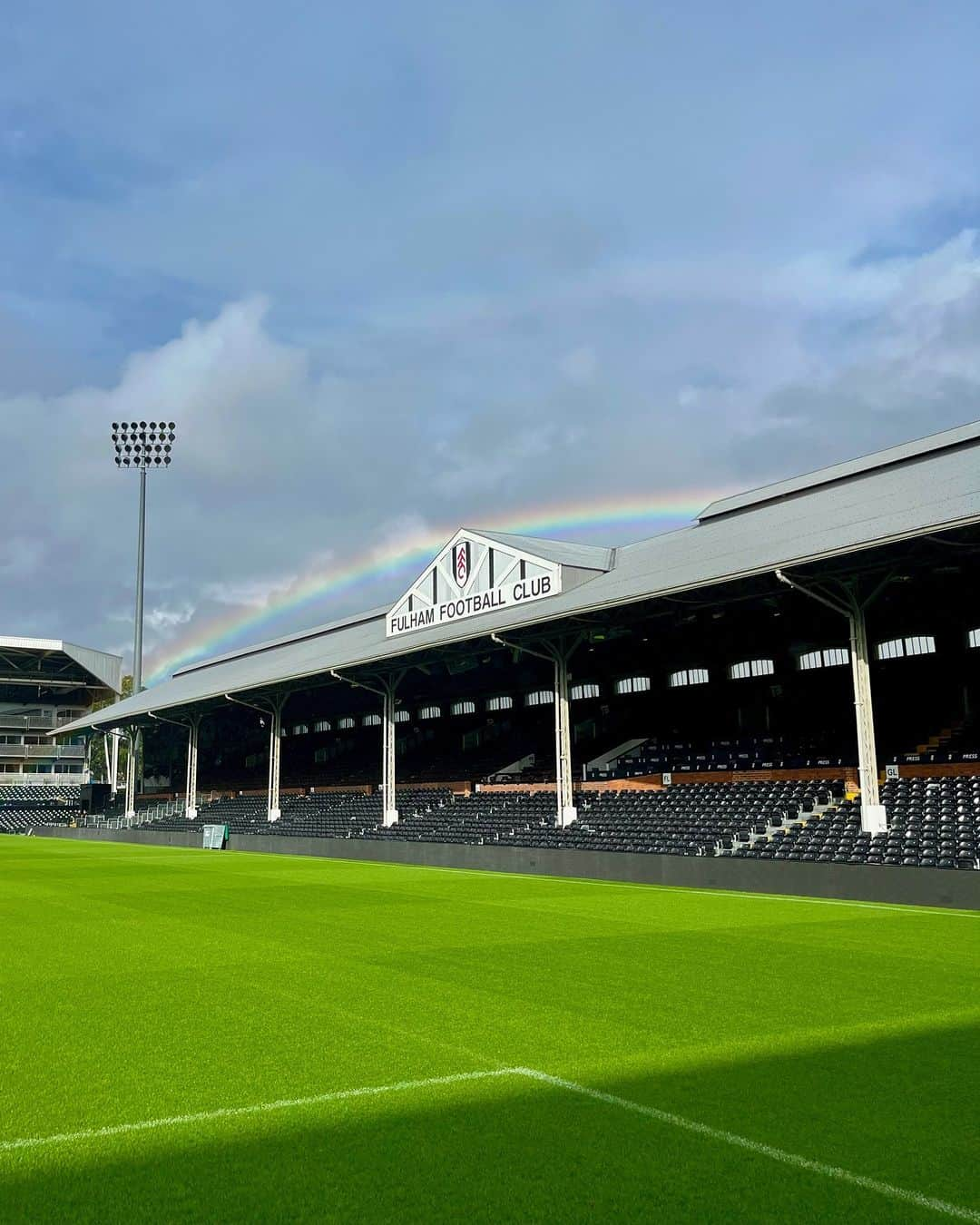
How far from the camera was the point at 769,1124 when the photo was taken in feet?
20.6

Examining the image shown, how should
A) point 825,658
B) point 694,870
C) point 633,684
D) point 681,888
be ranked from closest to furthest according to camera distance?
point 681,888 < point 694,870 < point 825,658 < point 633,684

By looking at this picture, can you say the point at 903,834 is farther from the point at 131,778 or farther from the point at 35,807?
the point at 35,807

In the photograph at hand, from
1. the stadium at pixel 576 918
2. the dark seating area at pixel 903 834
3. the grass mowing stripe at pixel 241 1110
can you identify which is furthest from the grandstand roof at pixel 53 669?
the grass mowing stripe at pixel 241 1110

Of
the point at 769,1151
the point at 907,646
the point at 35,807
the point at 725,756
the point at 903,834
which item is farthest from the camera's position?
the point at 35,807

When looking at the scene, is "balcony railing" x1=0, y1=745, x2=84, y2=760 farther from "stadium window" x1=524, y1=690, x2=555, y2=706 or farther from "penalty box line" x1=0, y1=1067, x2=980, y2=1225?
"penalty box line" x1=0, y1=1067, x2=980, y2=1225

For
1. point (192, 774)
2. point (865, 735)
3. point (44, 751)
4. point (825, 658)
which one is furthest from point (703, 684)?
point (44, 751)

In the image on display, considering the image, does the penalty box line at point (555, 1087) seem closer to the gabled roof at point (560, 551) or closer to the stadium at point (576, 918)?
the stadium at point (576, 918)

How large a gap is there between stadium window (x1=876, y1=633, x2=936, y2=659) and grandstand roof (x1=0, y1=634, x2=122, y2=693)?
3327 inches

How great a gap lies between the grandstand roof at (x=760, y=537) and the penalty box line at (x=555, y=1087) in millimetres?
17549

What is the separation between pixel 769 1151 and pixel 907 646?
2534 cm

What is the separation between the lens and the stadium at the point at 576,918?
18.7ft

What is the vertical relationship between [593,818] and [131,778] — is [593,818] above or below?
below

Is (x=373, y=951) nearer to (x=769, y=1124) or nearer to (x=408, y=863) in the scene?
(x=769, y=1124)

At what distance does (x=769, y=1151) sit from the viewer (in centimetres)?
582
